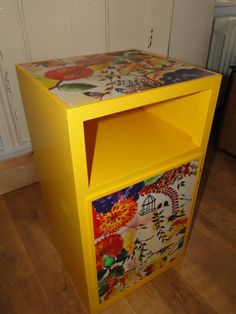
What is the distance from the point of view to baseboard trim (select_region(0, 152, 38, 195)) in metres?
1.30

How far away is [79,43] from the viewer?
1.18 meters

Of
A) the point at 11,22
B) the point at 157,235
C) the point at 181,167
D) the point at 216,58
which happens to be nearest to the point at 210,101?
the point at 181,167

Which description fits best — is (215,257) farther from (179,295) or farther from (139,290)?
(139,290)

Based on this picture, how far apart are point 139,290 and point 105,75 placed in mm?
759

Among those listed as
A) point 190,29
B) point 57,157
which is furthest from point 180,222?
point 190,29

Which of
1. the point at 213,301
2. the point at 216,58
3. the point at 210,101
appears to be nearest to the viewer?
the point at 210,101

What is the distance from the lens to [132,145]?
0.75 meters

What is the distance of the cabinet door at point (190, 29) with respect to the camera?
1366 mm

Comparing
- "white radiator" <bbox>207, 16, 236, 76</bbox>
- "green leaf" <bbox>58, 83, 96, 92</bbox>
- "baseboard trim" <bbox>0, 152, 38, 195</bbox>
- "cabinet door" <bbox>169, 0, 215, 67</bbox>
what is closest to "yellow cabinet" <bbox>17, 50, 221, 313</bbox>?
"green leaf" <bbox>58, 83, 96, 92</bbox>

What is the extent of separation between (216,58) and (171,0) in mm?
793

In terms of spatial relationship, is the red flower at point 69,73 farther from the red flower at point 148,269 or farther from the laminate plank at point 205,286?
the laminate plank at point 205,286

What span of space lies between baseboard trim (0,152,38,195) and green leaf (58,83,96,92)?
0.85m

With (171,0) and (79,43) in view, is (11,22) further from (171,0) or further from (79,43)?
(171,0)

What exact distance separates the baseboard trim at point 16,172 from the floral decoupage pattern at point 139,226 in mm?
784
